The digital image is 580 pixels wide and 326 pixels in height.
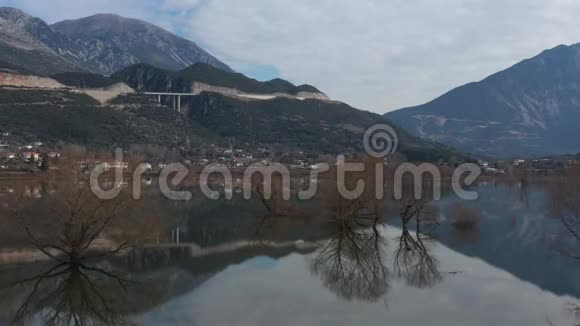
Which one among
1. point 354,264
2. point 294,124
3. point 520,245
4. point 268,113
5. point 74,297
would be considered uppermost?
point 268,113

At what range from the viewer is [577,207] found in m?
20.3

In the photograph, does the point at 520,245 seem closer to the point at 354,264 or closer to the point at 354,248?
the point at 354,248

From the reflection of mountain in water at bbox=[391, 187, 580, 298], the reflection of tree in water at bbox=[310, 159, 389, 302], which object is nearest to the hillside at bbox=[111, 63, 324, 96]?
the reflection of mountain in water at bbox=[391, 187, 580, 298]

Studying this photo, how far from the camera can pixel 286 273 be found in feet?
73.9

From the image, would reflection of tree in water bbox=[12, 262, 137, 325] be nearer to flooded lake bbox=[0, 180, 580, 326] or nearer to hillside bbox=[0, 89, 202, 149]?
flooded lake bbox=[0, 180, 580, 326]

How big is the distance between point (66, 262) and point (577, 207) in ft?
61.8

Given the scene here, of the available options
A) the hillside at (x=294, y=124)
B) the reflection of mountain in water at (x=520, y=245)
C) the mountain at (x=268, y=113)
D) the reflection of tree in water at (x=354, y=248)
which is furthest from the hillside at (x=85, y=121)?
the reflection of mountain in water at (x=520, y=245)

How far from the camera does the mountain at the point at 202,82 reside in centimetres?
17450

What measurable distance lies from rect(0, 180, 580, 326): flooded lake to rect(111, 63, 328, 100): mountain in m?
142

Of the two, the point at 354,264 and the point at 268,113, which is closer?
the point at 354,264

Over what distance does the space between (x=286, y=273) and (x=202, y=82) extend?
158116mm

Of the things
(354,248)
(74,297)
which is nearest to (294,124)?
(354,248)

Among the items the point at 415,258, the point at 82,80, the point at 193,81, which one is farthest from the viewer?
the point at 193,81

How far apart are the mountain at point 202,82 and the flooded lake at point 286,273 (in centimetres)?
14201
